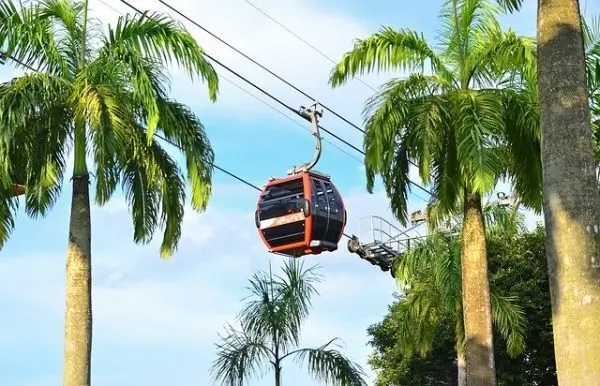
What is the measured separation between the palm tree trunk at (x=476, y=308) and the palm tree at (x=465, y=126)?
2cm

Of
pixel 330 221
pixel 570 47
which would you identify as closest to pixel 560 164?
pixel 570 47

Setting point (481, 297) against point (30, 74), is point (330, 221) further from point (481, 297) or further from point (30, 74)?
point (30, 74)

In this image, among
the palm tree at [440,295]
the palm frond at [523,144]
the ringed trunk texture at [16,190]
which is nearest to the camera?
the ringed trunk texture at [16,190]

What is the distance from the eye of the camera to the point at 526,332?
36125 mm

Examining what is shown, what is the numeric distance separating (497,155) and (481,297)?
7.94 ft

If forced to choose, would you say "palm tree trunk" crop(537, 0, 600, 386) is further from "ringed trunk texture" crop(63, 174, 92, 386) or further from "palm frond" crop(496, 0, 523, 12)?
"ringed trunk texture" crop(63, 174, 92, 386)

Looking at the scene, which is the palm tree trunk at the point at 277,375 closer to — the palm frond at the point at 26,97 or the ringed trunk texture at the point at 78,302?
the ringed trunk texture at the point at 78,302

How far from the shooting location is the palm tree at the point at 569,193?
24.6ft

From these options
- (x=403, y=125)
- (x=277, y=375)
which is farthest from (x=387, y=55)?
(x=277, y=375)

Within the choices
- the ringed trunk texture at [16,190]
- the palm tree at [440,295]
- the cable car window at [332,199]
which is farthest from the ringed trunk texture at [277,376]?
the palm tree at [440,295]

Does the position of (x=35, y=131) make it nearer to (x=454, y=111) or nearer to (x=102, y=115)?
(x=102, y=115)

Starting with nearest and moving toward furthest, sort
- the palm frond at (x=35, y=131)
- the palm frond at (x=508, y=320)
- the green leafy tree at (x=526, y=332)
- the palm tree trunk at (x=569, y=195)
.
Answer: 1. the palm tree trunk at (x=569, y=195)
2. the palm frond at (x=35, y=131)
3. the palm frond at (x=508, y=320)
4. the green leafy tree at (x=526, y=332)

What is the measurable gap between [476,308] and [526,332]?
1878cm

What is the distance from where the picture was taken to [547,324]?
36812 mm
